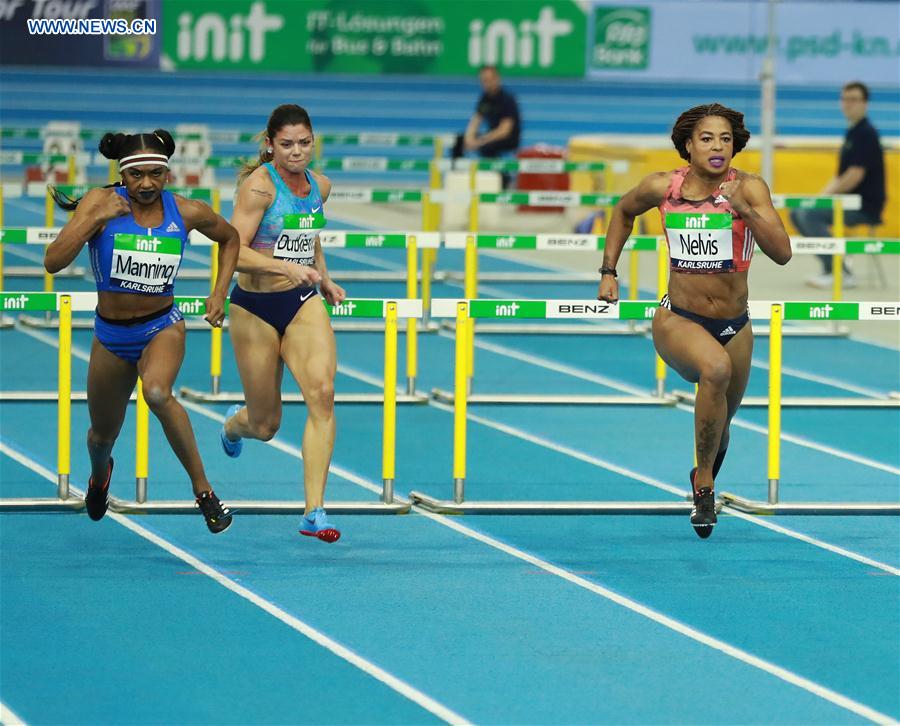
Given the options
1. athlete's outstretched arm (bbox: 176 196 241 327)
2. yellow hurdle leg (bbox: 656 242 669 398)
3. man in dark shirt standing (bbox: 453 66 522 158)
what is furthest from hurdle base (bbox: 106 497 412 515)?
man in dark shirt standing (bbox: 453 66 522 158)

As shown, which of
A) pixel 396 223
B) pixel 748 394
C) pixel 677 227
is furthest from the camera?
pixel 396 223

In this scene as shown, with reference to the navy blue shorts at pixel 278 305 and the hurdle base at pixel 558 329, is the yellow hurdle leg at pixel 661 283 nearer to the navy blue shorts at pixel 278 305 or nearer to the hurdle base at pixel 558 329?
the hurdle base at pixel 558 329

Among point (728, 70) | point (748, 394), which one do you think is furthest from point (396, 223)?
point (748, 394)

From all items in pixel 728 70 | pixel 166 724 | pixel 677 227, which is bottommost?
pixel 166 724

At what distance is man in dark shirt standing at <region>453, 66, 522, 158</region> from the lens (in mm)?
21719

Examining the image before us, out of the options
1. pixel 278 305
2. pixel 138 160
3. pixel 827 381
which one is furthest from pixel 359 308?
pixel 827 381

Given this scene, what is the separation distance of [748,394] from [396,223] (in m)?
11.6

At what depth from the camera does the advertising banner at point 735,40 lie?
28.7 metres

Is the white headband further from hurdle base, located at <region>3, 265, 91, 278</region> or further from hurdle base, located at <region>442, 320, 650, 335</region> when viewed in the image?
hurdle base, located at <region>3, 265, 91, 278</region>

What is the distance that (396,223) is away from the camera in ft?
76.4

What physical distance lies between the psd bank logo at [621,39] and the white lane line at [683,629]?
21.1 meters

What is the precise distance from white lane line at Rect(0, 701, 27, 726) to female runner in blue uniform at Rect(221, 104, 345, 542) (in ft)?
6.92

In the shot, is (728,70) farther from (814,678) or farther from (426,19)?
(814,678)

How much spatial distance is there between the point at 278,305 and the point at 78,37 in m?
21.2
